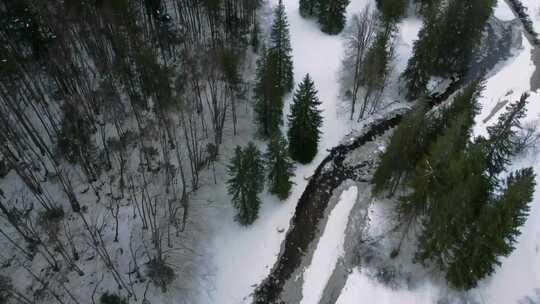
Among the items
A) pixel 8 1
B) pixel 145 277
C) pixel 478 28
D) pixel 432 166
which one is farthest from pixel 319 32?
pixel 145 277

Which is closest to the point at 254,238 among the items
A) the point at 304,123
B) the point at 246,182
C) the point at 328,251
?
the point at 246,182

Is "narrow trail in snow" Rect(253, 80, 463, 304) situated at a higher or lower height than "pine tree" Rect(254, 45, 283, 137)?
lower

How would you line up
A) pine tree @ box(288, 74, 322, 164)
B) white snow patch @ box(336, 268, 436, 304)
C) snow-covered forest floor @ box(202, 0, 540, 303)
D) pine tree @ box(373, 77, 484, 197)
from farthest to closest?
1. pine tree @ box(288, 74, 322, 164)
2. pine tree @ box(373, 77, 484, 197)
3. white snow patch @ box(336, 268, 436, 304)
4. snow-covered forest floor @ box(202, 0, 540, 303)

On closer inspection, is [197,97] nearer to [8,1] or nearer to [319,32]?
[8,1]

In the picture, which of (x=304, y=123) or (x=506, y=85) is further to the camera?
(x=506, y=85)

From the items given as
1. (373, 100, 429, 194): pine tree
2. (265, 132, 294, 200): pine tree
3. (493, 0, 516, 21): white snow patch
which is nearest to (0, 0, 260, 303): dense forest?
(265, 132, 294, 200): pine tree

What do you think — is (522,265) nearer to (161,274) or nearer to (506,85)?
(506,85)

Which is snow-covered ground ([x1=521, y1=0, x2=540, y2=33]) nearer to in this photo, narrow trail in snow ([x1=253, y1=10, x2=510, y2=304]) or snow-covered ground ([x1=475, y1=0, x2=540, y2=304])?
snow-covered ground ([x1=475, y1=0, x2=540, y2=304])
